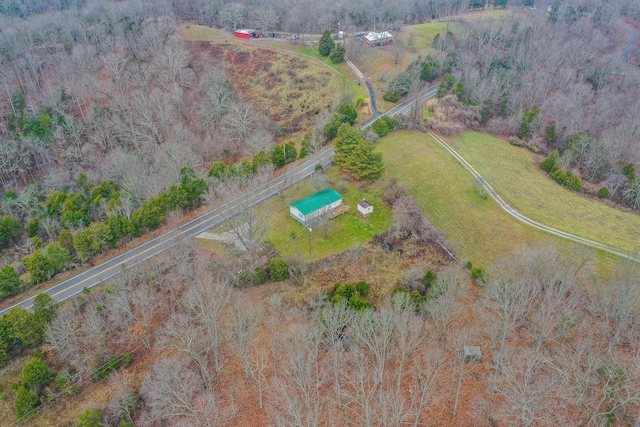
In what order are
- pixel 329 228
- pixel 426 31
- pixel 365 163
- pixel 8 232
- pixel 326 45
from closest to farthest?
1. pixel 329 228
2. pixel 8 232
3. pixel 365 163
4. pixel 326 45
5. pixel 426 31

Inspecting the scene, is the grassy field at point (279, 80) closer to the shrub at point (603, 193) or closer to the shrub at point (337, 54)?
the shrub at point (337, 54)

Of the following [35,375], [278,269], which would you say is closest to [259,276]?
[278,269]

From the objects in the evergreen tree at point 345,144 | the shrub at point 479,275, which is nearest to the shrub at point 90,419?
the shrub at point 479,275

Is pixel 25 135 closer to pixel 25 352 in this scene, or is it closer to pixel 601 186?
pixel 25 352

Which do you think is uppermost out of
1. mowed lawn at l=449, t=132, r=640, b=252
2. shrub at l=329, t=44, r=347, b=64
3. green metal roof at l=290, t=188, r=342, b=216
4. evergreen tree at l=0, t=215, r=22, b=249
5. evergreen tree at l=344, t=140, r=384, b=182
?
shrub at l=329, t=44, r=347, b=64

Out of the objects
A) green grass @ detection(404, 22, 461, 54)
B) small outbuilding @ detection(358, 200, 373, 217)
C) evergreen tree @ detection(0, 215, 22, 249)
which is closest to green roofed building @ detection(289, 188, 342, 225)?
small outbuilding @ detection(358, 200, 373, 217)

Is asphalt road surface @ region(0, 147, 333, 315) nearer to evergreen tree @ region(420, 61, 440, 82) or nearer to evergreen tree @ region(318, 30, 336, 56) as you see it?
evergreen tree @ region(420, 61, 440, 82)

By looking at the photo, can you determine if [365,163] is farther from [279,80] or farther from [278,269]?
[279,80]
